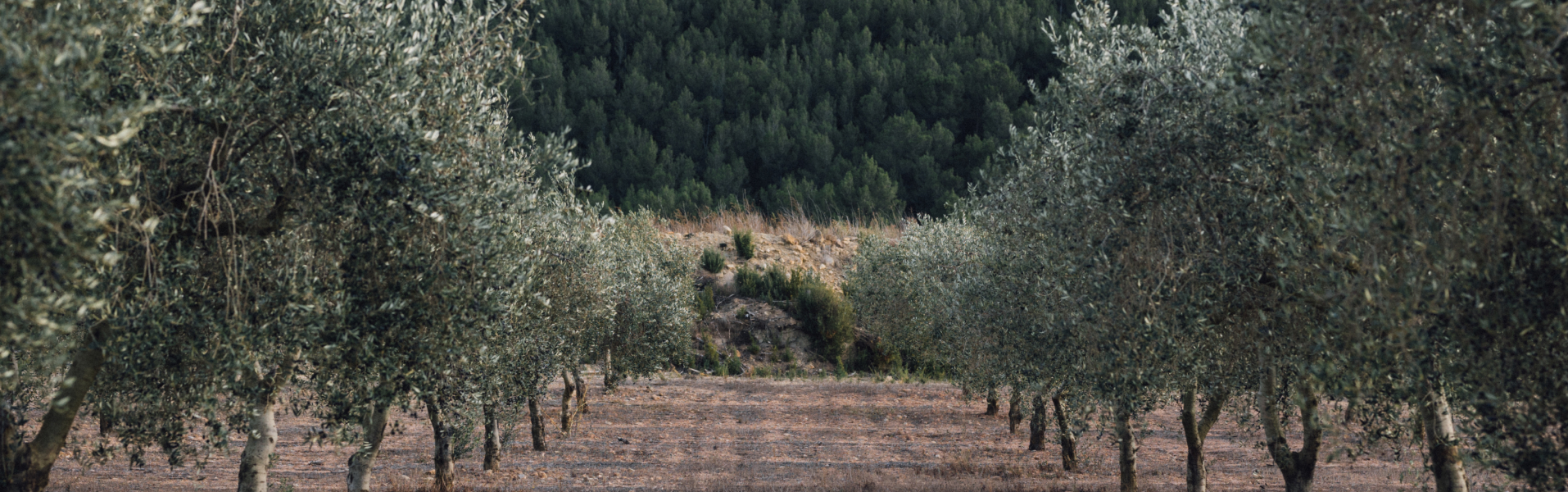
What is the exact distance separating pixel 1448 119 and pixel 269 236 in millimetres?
9944

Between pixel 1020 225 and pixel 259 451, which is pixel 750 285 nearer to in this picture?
pixel 1020 225

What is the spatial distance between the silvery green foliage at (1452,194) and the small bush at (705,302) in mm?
42613

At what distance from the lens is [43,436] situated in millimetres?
8445

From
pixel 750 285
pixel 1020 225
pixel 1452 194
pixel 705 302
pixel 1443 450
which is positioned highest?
pixel 750 285

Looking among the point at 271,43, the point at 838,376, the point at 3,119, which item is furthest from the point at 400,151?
the point at 838,376

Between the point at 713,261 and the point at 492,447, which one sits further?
the point at 713,261

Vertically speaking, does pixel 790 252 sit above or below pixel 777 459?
above

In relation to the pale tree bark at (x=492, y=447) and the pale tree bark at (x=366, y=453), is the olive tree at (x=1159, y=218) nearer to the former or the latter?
the pale tree bark at (x=366, y=453)

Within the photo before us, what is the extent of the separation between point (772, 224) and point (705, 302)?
11.0 m

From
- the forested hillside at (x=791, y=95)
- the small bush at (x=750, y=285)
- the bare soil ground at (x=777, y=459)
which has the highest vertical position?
the forested hillside at (x=791, y=95)

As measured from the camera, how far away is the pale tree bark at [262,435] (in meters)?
9.56

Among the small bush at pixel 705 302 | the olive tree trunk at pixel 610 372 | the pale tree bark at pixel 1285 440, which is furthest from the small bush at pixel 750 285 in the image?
the pale tree bark at pixel 1285 440

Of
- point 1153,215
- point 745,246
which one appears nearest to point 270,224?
point 1153,215

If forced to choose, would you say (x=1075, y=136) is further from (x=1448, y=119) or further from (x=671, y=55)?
(x=671, y=55)
